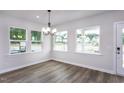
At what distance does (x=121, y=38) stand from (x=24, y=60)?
4456 mm

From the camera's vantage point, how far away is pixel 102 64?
156 inches

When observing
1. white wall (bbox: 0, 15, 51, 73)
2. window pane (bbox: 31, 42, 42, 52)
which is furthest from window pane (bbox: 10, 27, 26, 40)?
window pane (bbox: 31, 42, 42, 52)

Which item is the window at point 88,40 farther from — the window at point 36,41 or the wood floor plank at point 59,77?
the window at point 36,41

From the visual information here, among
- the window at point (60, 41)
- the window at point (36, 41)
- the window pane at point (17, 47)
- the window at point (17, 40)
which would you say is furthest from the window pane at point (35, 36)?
the window at point (60, 41)

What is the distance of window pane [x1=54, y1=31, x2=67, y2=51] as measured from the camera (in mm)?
5766

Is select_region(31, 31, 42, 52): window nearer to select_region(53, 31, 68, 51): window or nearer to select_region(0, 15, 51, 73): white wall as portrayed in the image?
select_region(0, 15, 51, 73): white wall

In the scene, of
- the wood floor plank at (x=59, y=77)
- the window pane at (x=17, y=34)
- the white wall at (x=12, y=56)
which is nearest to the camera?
the wood floor plank at (x=59, y=77)

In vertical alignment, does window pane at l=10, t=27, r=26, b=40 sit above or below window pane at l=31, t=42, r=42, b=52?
above

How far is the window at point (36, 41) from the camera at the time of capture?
17.3 feet

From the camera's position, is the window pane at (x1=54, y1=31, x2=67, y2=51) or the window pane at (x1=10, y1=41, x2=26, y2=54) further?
the window pane at (x1=54, y1=31, x2=67, y2=51)

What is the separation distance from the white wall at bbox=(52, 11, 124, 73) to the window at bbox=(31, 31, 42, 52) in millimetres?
1908
